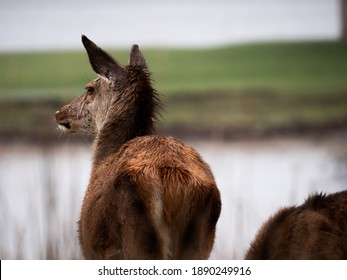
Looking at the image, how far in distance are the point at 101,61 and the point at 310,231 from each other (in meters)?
2.12

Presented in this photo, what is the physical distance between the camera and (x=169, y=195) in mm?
5953

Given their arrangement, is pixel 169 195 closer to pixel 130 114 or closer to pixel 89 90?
pixel 130 114

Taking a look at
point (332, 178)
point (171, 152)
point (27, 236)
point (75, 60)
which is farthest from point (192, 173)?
point (75, 60)

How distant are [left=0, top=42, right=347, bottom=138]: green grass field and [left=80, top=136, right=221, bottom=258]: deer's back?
6883 millimetres

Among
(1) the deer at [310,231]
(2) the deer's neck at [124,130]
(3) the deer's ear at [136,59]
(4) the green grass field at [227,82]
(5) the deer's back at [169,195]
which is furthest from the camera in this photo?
(4) the green grass field at [227,82]

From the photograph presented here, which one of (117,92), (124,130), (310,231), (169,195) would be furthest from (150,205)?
(117,92)

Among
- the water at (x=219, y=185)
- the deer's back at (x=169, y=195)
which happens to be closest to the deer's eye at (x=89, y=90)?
the water at (x=219, y=185)

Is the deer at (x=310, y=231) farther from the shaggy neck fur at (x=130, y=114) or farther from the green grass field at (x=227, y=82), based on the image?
the green grass field at (x=227, y=82)

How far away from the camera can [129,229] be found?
6000 mm

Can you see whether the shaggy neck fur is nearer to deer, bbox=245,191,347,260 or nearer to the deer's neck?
the deer's neck

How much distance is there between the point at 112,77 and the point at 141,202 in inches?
69.0

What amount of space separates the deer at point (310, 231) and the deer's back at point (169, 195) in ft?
1.52

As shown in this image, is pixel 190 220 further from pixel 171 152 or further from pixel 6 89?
pixel 6 89

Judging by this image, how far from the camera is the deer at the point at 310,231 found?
20.4ft
